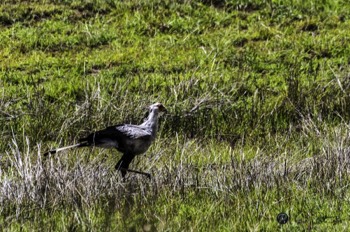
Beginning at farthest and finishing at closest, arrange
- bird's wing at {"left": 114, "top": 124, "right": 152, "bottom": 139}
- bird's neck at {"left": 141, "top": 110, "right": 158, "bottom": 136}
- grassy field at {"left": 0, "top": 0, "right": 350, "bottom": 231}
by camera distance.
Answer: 1. bird's neck at {"left": 141, "top": 110, "right": 158, "bottom": 136}
2. bird's wing at {"left": 114, "top": 124, "right": 152, "bottom": 139}
3. grassy field at {"left": 0, "top": 0, "right": 350, "bottom": 231}

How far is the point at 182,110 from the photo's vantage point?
11.2 metres

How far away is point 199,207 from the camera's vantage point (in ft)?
25.8

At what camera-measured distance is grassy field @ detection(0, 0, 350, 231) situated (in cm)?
775

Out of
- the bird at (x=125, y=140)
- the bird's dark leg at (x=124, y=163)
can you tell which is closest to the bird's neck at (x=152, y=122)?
the bird at (x=125, y=140)

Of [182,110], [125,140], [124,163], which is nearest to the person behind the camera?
[125,140]

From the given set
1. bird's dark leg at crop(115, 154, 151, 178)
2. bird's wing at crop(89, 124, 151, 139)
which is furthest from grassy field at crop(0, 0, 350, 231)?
bird's wing at crop(89, 124, 151, 139)

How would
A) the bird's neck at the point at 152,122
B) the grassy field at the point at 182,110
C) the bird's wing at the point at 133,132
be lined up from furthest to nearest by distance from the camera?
1. the bird's neck at the point at 152,122
2. the bird's wing at the point at 133,132
3. the grassy field at the point at 182,110

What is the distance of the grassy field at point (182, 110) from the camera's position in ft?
25.4

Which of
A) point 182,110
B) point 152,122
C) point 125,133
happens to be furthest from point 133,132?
point 182,110

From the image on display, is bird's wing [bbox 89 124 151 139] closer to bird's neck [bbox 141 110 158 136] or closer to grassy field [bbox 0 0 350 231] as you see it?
bird's neck [bbox 141 110 158 136]

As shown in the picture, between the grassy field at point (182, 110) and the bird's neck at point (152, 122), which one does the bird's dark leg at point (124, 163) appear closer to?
the grassy field at point (182, 110)

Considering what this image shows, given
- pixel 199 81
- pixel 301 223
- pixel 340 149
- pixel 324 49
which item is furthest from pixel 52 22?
pixel 301 223

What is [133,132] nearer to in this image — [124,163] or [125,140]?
[125,140]

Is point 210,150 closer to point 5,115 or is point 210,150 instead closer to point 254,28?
point 5,115
